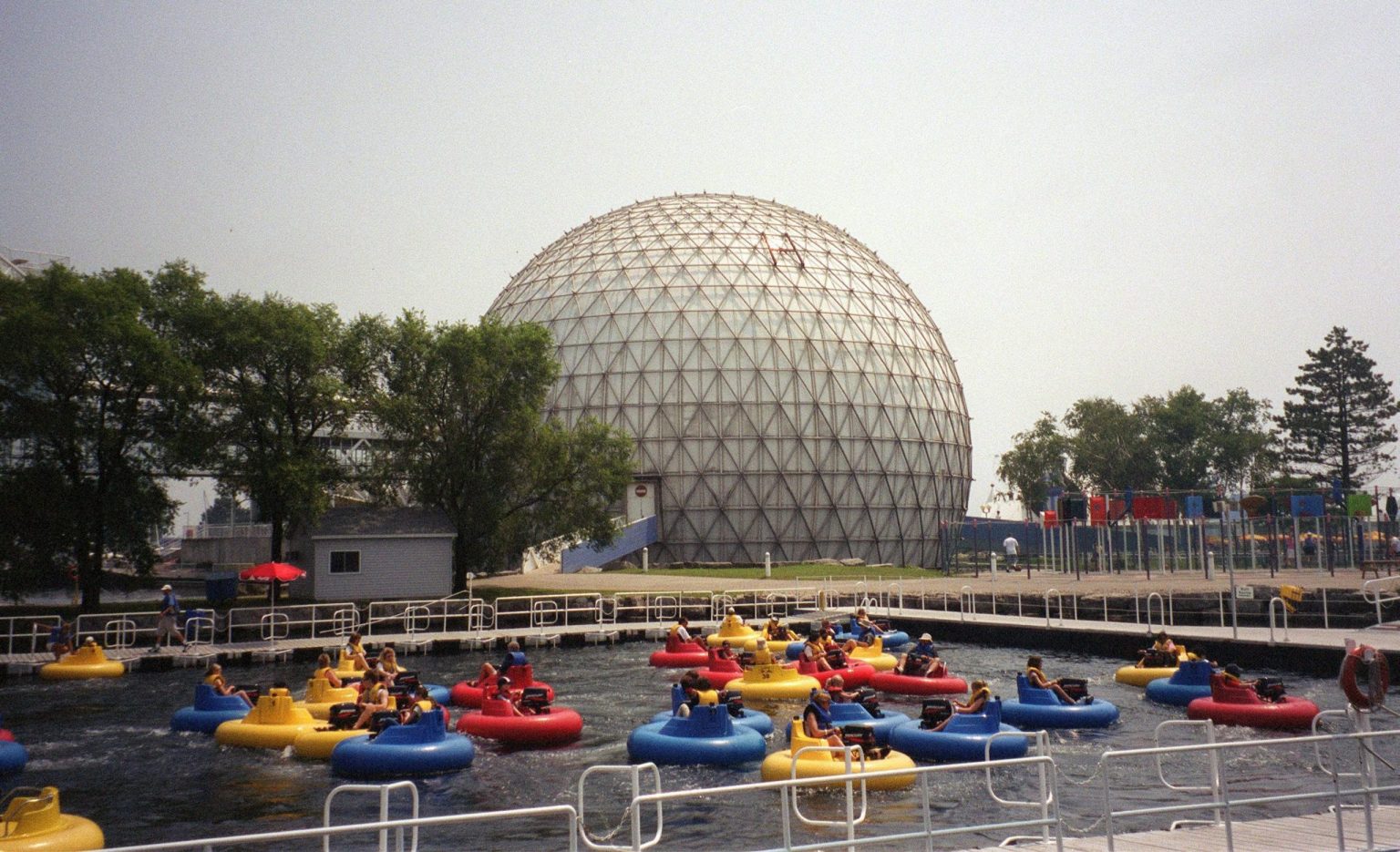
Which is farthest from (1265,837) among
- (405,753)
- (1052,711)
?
(405,753)

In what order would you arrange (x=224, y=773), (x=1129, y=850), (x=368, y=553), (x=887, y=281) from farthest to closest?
(x=887, y=281) → (x=368, y=553) → (x=224, y=773) → (x=1129, y=850)

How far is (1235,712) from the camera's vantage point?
70.4 ft

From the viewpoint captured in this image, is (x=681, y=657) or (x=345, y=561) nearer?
(x=681, y=657)

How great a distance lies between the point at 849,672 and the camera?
27859 millimetres

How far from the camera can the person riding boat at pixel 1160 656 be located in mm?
27328

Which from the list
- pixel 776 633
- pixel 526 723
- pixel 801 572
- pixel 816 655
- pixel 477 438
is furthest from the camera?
pixel 801 572

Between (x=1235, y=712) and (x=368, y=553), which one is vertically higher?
(x=368, y=553)

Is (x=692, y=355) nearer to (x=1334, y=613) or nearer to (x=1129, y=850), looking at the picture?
(x=1334, y=613)

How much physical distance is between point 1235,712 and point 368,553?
3311 centimetres

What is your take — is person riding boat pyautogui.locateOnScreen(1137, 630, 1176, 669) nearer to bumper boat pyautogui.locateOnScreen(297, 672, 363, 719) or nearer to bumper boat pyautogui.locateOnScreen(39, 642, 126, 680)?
bumper boat pyautogui.locateOnScreen(297, 672, 363, 719)

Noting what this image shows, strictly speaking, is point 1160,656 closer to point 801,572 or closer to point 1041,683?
point 1041,683

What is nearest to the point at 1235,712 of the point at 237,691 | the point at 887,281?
the point at 237,691

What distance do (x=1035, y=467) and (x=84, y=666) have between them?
78689 mm

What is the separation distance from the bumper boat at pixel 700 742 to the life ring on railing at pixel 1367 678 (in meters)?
9.25
